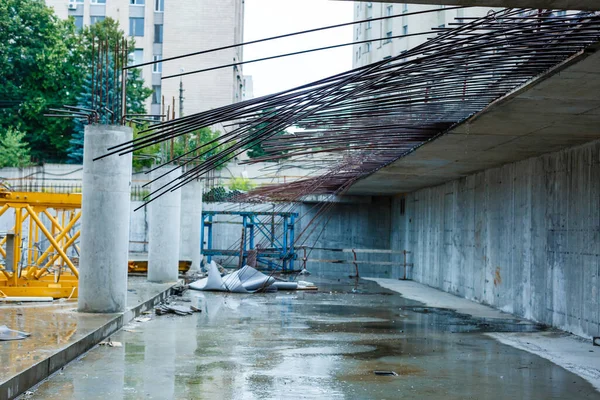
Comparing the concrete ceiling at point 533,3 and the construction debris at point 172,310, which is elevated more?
the concrete ceiling at point 533,3

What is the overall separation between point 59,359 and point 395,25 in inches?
1903

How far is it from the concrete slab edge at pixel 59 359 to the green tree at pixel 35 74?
39.7m

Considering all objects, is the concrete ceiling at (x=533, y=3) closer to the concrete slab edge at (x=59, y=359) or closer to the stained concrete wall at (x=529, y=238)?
the concrete slab edge at (x=59, y=359)

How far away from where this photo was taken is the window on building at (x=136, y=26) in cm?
5762

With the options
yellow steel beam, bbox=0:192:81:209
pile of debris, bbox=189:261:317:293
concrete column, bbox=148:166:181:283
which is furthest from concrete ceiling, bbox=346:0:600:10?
pile of debris, bbox=189:261:317:293

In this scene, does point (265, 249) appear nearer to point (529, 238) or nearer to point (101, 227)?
point (529, 238)

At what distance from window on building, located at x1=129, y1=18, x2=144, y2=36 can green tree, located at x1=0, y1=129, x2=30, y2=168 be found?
14.7 m

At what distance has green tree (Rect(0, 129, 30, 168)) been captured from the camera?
43812 mm

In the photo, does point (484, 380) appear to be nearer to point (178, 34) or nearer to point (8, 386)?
point (8, 386)

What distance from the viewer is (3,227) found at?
106ft

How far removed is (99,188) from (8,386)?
6.06m

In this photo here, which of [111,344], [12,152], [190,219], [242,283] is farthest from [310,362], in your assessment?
[12,152]

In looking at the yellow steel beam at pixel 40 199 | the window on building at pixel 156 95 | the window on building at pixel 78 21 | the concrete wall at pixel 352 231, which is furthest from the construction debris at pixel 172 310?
the window on building at pixel 78 21

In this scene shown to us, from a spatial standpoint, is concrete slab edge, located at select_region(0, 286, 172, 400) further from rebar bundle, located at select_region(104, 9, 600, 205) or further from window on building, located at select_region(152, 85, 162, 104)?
window on building, located at select_region(152, 85, 162, 104)
